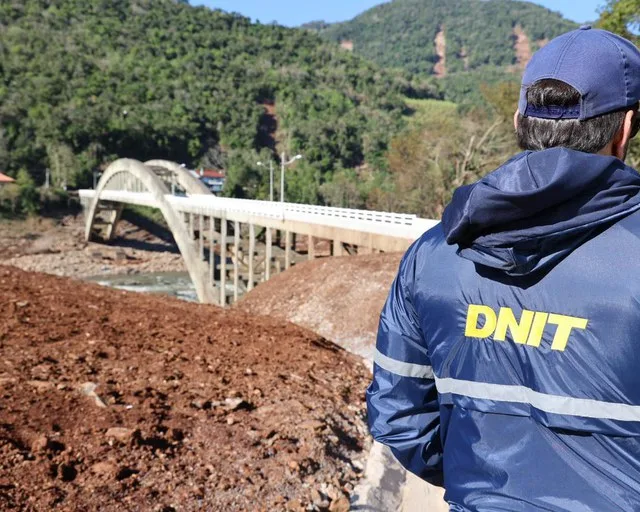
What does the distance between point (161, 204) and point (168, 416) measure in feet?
101

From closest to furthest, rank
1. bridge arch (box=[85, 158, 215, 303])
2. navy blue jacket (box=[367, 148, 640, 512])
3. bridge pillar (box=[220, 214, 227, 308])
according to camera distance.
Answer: navy blue jacket (box=[367, 148, 640, 512]) → bridge pillar (box=[220, 214, 227, 308]) → bridge arch (box=[85, 158, 215, 303])

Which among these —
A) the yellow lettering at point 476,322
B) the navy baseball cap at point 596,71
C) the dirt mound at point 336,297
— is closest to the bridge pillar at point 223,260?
the dirt mound at point 336,297

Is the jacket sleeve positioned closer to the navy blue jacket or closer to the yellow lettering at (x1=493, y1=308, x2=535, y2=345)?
the navy blue jacket

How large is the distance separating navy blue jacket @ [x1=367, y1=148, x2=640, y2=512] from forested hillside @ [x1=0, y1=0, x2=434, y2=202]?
205 feet

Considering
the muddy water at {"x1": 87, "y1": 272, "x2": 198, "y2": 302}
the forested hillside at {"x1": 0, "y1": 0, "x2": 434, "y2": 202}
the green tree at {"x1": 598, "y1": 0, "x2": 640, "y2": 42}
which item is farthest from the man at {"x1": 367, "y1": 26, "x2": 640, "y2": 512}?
the forested hillside at {"x1": 0, "y1": 0, "x2": 434, "y2": 202}

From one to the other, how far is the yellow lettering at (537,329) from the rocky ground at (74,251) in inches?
1713

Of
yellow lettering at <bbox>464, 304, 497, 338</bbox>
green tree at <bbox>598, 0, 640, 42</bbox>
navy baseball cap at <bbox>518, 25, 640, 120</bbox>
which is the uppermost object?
green tree at <bbox>598, 0, 640, 42</bbox>

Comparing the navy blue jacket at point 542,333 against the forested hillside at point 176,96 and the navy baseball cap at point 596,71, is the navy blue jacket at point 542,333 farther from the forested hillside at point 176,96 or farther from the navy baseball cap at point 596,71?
the forested hillside at point 176,96

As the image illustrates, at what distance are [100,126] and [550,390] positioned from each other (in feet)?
253

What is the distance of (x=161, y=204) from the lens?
34.2 metres

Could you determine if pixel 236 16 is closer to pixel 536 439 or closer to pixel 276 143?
pixel 276 143

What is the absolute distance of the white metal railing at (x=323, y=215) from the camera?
16.4m

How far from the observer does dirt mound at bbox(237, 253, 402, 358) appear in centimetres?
1075

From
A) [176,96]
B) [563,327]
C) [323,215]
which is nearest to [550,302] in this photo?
[563,327]
